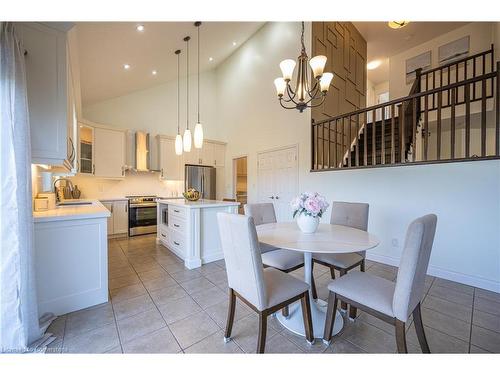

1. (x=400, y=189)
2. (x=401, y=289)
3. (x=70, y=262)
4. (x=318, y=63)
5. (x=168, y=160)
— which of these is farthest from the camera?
(x=168, y=160)

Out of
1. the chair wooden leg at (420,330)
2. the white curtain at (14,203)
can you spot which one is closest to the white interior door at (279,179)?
the chair wooden leg at (420,330)

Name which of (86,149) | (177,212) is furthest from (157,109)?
(177,212)

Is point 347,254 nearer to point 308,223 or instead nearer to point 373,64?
point 308,223

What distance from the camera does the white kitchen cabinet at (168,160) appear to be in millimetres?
5090

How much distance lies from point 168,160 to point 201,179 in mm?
944

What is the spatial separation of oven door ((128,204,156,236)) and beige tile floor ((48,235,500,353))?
220cm

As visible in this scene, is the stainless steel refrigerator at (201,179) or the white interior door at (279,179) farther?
the stainless steel refrigerator at (201,179)

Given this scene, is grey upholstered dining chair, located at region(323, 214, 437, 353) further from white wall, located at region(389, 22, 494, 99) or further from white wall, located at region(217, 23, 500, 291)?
white wall, located at region(389, 22, 494, 99)

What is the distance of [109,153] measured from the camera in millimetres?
4371

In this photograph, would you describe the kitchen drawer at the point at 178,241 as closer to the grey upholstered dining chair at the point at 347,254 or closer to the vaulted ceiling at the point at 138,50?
the grey upholstered dining chair at the point at 347,254

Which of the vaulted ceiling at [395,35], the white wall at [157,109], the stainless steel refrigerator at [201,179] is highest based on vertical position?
the vaulted ceiling at [395,35]

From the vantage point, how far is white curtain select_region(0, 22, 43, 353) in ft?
4.37

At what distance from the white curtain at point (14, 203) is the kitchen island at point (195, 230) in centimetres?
158

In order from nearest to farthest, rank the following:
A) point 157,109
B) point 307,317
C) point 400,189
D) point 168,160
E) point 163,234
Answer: point 307,317, point 400,189, point 163,234, point 168,160, point 157,109
